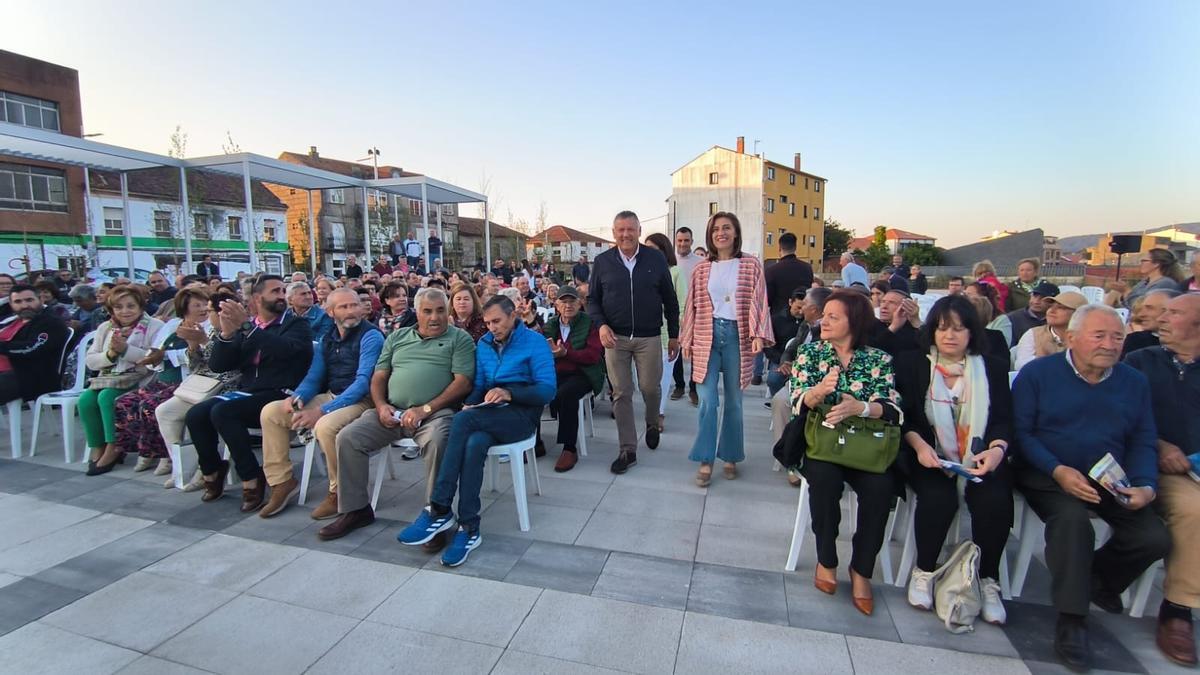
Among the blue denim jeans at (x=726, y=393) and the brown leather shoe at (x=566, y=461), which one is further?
the brown leather shoe at (x=566, y=461)

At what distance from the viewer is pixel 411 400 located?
10.8 ft

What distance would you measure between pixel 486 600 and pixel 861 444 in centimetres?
180

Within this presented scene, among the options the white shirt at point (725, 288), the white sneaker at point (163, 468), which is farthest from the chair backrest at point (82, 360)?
the white shirt at point (725, 288)

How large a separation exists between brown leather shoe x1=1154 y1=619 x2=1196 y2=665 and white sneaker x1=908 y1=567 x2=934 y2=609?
80 cm

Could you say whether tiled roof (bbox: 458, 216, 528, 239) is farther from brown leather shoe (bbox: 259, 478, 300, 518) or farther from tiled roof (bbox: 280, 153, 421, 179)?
brown leather shoe (bbox: 259, 478, 300, 518)

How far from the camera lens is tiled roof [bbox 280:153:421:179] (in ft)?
127

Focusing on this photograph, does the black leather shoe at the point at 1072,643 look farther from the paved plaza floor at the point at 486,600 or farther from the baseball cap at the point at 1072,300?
the baseball cap at the point at 1072,300

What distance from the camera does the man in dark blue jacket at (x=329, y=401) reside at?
330 centimetres

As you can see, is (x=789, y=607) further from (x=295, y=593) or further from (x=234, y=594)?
(x=234, y=594)

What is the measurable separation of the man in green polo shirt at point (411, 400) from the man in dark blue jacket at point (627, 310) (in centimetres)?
102

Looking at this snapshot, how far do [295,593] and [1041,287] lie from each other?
5.49 m

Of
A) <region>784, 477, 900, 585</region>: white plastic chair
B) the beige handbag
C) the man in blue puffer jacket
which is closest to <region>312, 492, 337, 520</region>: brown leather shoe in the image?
the man in blue puffer jacket

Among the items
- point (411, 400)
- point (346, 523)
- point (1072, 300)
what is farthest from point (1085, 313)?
point (346, 523)

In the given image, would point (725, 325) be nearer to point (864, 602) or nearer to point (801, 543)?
point (801, 543)
